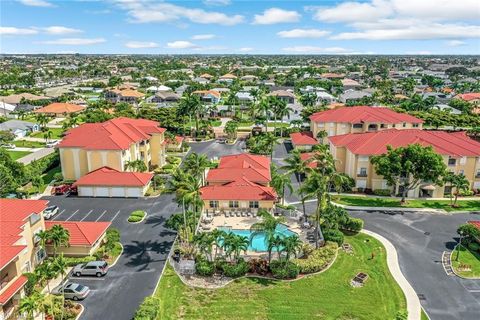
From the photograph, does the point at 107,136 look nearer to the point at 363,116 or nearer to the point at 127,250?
the point at 127,250

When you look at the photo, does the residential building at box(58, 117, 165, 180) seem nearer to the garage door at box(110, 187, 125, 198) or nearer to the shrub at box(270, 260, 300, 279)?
the garage door at box(110, 187, 125, 198)

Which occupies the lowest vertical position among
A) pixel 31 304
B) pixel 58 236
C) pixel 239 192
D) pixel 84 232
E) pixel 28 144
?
pixel 28 144

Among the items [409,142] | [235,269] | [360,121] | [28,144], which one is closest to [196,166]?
[235,269]

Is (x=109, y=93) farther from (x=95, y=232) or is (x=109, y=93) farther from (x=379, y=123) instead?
(x=95, y=232)

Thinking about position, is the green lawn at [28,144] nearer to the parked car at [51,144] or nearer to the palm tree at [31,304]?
the parked car at [51,144]

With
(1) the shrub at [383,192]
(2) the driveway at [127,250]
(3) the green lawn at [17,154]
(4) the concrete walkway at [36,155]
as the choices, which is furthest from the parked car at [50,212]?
(1) the shrub at [383,192]

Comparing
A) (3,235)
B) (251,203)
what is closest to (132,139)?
(251,203)
